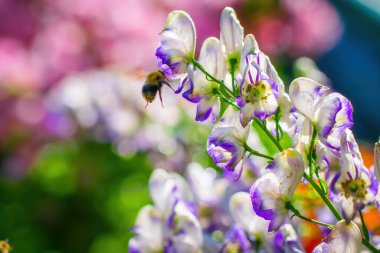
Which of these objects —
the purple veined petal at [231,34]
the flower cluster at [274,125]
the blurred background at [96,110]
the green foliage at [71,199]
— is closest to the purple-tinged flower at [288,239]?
the flower cluster at [274,125]

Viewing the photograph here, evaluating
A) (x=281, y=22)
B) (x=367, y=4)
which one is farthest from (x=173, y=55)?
(x=367, y=4)

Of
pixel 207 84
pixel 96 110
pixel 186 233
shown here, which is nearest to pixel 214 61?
pixel 207 84

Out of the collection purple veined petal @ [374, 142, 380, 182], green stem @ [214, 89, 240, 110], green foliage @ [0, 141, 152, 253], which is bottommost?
green foliage @ [0, 141, 152, 253]

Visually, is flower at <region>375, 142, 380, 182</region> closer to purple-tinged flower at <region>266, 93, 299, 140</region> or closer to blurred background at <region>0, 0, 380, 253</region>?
purple-tinged flower at <region>266, 93, 299, 140</region>

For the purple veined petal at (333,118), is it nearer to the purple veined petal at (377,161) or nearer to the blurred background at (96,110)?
the purple veined petal at (377,161)

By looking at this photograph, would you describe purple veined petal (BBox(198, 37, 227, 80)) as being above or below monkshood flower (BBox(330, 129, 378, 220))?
above

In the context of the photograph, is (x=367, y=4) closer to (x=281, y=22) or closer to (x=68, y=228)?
(x=281, y=22)

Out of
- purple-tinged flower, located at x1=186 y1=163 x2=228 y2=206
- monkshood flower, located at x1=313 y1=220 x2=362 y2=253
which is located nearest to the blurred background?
purple-tinged flower, located at x1=186 y1=163 x2=228 y2=206
